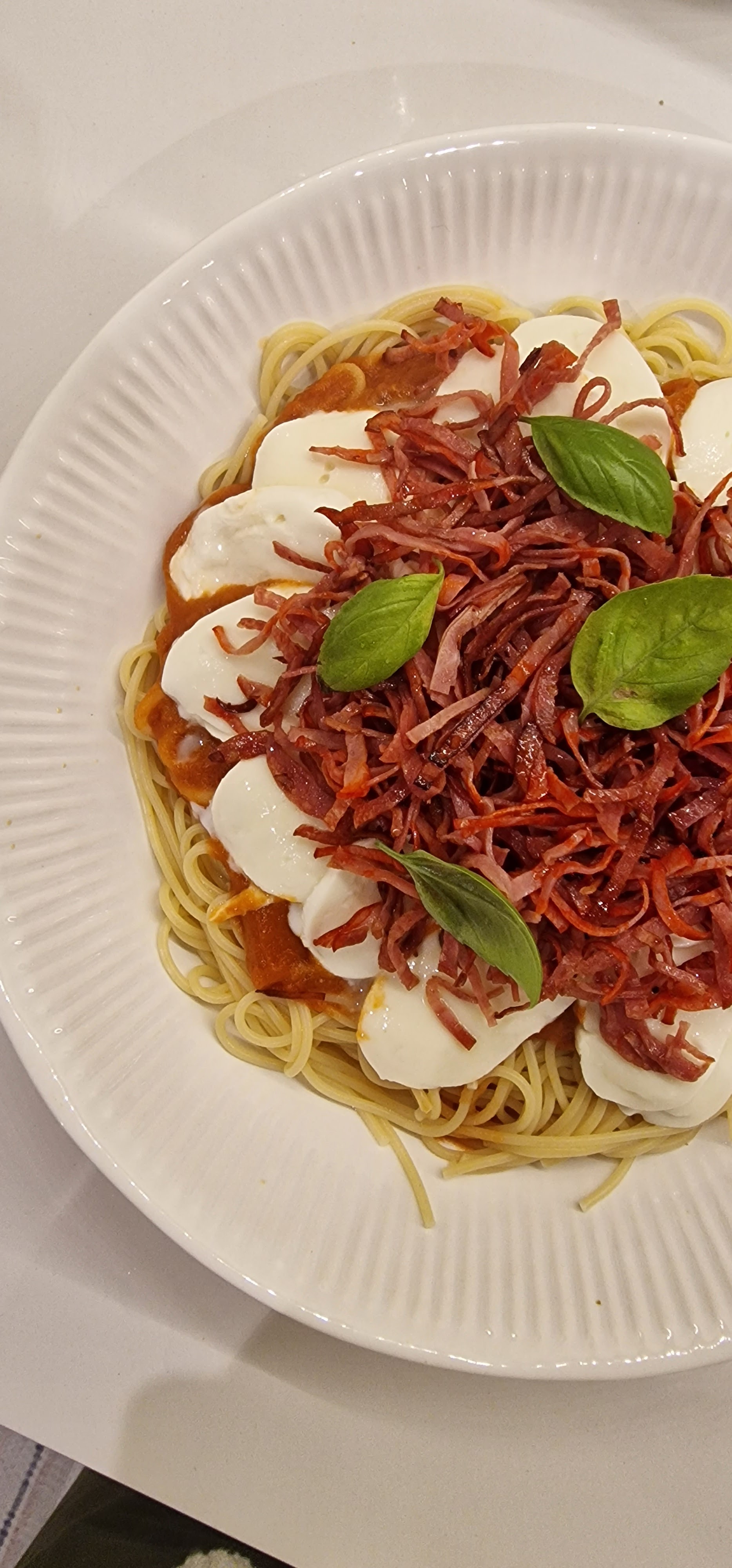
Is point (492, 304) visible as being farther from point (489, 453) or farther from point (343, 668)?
point (343, 668)

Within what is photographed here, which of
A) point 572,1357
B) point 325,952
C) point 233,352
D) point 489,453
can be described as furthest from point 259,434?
point 572,1357

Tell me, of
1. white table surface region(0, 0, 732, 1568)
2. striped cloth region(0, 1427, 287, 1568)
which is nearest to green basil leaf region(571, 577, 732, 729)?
white table surface region(0, 0, 732, 1568)

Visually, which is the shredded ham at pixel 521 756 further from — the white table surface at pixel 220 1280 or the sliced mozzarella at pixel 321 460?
the white table surface at pixel 220 1280

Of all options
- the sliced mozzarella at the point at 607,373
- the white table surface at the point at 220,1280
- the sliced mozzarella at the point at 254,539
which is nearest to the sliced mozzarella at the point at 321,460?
the sliced mozzarella at the point at 254,539

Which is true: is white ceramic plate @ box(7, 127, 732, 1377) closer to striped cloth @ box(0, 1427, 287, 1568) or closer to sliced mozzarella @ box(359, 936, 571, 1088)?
sliced mozzarella @ box(359, 936, 571, 1088)

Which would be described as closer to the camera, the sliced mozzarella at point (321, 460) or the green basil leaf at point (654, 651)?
the green basil leaf at point (654, 651)

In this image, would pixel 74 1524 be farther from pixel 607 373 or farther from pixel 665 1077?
pixel 607 373

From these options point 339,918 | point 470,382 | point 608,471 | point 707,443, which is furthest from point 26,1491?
point 707,443
